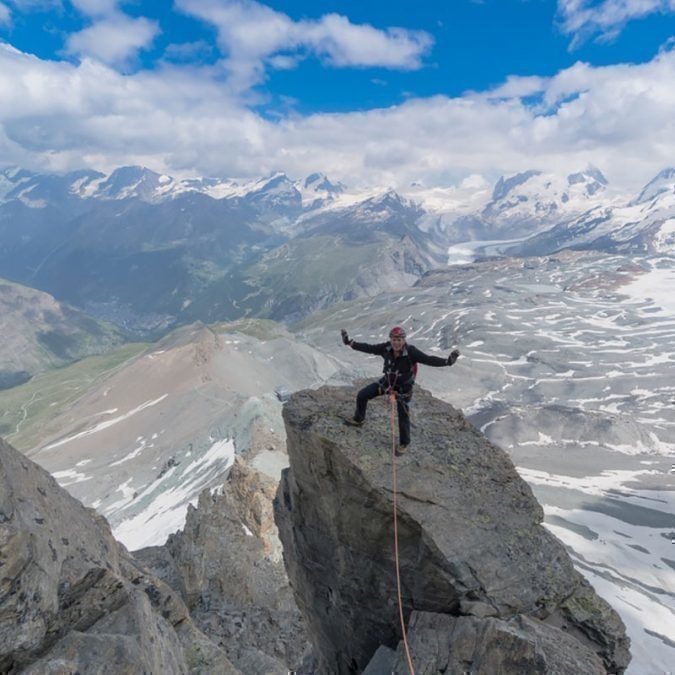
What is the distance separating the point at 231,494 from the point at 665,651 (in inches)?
1551

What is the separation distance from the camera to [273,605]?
29688 millimetres

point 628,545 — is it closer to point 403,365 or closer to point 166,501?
point 166,501

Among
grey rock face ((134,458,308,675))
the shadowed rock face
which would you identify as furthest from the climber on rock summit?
grey rock face ((134,458,308,675))

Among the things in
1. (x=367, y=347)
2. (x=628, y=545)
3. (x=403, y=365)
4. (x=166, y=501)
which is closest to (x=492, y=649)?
(x=403, y=365)

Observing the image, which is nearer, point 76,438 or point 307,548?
point 307,548

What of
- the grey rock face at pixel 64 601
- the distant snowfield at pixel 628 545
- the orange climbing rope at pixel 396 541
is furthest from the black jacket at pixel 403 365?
the distant snowfield at pixel 628 545

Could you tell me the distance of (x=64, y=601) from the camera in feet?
38.5

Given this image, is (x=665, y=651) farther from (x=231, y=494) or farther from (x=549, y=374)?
(x=549, y=374)

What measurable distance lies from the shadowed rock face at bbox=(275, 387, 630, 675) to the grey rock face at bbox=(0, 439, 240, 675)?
4784mm

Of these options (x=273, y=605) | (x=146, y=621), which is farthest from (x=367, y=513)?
(x=273, y=605)

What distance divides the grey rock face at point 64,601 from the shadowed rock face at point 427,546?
4784mm

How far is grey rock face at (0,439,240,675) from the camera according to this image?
34.1 ft

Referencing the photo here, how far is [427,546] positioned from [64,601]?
31.7 feet

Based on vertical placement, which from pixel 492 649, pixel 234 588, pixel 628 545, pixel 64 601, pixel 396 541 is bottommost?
pixel 628 545
